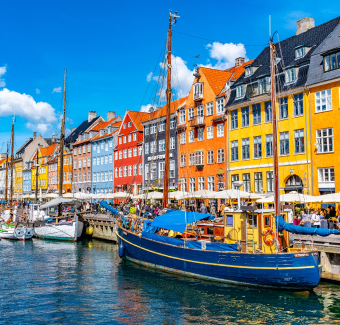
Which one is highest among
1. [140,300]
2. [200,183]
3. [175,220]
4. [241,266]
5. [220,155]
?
[220,155]

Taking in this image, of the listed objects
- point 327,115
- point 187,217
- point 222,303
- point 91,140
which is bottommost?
point 222,303

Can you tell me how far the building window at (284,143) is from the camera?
37550 millimetres

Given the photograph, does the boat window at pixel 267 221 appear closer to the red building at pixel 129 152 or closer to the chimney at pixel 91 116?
the red building at pixel 129 152

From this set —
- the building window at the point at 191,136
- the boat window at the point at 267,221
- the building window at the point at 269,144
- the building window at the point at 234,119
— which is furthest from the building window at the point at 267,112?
the boat window at the point at 267,221

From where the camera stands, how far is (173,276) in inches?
904

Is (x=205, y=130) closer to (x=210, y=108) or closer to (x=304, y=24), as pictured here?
(x=210, y=108)

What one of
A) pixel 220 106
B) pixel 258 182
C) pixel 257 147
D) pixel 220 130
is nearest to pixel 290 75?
pixel 257 147

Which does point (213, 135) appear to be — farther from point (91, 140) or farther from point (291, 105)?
point (91, 140)

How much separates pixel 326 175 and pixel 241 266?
58.0ft

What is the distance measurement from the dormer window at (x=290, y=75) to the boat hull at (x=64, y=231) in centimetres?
2441

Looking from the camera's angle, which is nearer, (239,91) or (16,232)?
(16,232)

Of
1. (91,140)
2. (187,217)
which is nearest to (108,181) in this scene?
(91,140)

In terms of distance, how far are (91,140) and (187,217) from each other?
5583 cm

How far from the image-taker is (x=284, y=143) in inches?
1490
